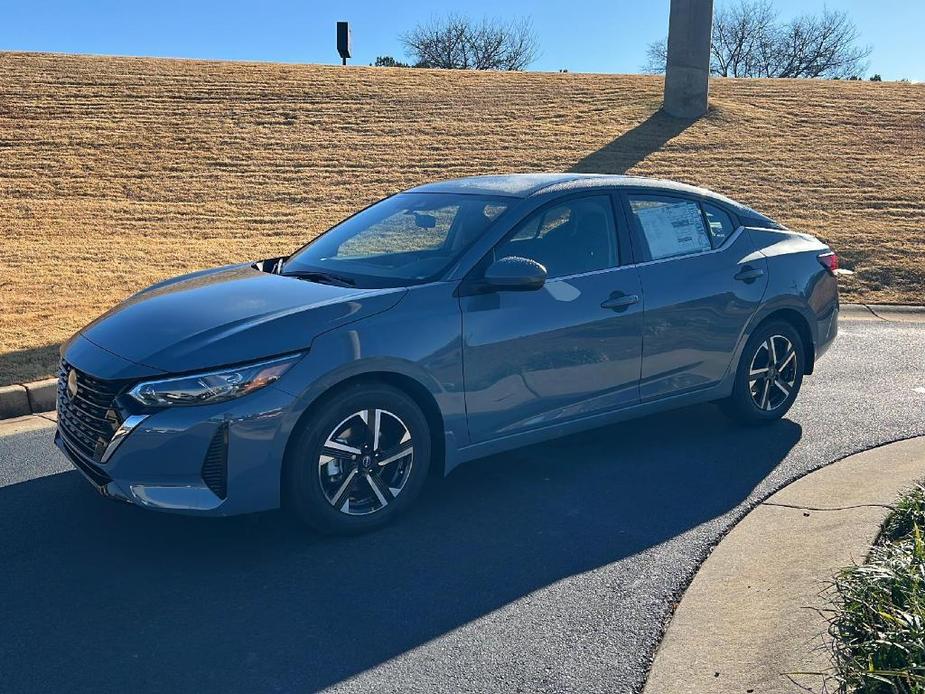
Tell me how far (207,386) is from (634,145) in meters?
18.4

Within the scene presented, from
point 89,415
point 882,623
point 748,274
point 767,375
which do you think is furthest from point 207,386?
point 767,375

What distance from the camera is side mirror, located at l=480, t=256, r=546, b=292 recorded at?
4832 mm

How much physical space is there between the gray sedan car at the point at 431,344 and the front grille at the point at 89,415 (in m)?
0.01

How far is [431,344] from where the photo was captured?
4660mm

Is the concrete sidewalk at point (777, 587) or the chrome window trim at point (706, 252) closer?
the concrete sidewalk at point (777, 587)

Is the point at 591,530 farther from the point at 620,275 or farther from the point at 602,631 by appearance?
the point at 620,275

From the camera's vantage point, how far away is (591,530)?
15.6 feet

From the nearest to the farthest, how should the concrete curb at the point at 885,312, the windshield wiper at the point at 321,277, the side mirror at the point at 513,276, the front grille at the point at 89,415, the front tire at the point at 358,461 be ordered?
1. the front grille at the point at 89,415
2. the front tire at the point at 358,461
3. the side mirror at the point at 513,276
4. the windshield wiper at the point at 321,277
5. the concrete curb at the point at 885,312

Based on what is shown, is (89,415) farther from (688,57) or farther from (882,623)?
(688,57)

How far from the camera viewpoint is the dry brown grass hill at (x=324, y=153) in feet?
43.3

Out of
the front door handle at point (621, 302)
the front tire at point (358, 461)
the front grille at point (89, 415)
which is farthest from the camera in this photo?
the front door handle at point (621, 302)

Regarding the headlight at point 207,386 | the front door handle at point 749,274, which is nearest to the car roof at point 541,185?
the front door handle at point 749,274

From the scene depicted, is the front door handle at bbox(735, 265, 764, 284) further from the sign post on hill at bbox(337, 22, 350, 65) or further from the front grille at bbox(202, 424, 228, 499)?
the sign post on hill at bbox(337, 22, 350, 65)

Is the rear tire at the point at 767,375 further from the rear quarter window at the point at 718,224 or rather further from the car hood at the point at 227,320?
the car hood at the point at 227,320
